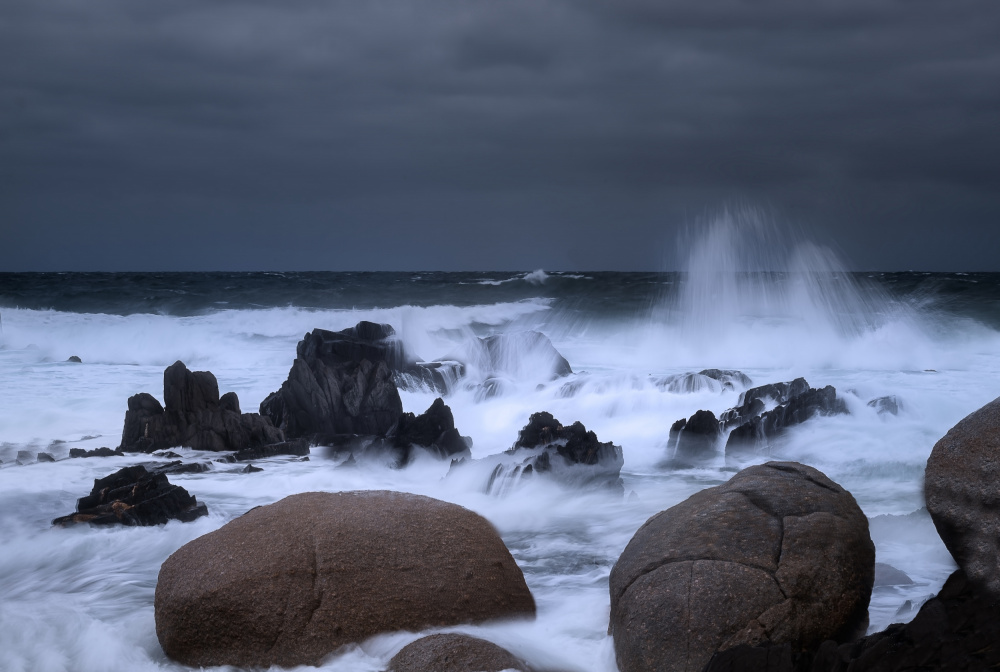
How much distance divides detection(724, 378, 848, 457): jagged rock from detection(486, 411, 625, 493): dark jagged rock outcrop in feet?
6.60

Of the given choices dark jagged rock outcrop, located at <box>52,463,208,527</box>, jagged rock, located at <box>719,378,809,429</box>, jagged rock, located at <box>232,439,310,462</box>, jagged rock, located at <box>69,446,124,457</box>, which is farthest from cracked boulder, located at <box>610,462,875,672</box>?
jagged rock, located at <box>69,446,124,457</box>

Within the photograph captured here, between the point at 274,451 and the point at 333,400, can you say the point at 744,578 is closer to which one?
the point at 274,451

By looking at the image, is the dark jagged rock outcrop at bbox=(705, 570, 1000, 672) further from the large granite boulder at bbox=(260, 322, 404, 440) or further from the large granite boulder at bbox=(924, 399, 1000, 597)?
the large granite boulder at bbox=(260, 322, 404, 440)

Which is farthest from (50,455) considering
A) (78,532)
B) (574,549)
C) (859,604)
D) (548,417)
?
(859,604)

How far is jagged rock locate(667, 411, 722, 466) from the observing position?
32.6ft

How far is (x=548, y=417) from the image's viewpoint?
31.2 ft

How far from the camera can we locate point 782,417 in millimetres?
10367

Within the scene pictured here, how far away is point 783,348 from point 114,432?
14770 mm

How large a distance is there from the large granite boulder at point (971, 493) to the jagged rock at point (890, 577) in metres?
1.10

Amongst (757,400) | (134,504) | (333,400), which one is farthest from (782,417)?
(134,504)

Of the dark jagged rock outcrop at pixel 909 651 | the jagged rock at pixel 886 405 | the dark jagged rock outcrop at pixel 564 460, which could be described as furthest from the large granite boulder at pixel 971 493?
the jagged rock at pixel 886 405

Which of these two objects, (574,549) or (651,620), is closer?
(651,620)

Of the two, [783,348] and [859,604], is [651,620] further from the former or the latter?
[783,348]

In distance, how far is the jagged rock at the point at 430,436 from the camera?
9.59 metres
